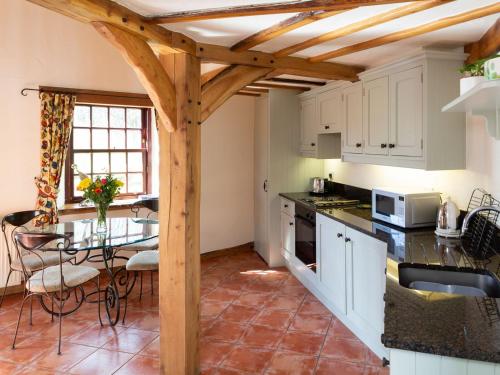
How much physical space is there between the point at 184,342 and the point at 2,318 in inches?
78.7

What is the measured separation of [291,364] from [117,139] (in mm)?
3417

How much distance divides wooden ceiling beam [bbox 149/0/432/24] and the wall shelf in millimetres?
544

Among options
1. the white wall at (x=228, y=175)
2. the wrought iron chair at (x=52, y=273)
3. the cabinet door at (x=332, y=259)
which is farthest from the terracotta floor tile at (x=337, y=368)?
the white wall at (x=228, y=175)

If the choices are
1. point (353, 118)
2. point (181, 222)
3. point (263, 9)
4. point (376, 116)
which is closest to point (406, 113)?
point (376, 116)

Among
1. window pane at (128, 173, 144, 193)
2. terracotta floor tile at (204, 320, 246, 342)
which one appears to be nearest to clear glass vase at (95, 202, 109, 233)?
terracotta floor tile at (204, 320, 246, 342)

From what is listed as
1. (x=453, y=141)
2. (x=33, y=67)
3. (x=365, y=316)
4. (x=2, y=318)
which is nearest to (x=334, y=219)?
(x=365, y=316)

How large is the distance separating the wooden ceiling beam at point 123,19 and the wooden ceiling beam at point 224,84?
1.10 feet

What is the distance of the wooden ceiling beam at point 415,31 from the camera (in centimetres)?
218

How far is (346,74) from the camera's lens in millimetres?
3648

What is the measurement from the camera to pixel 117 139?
197 inches

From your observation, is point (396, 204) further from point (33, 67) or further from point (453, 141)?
point (33, 67)

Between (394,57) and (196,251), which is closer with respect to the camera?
(196,251)

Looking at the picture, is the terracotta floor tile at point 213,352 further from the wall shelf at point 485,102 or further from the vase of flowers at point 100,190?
the wall shelf at point 485,102

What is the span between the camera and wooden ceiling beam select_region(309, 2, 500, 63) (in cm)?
218
